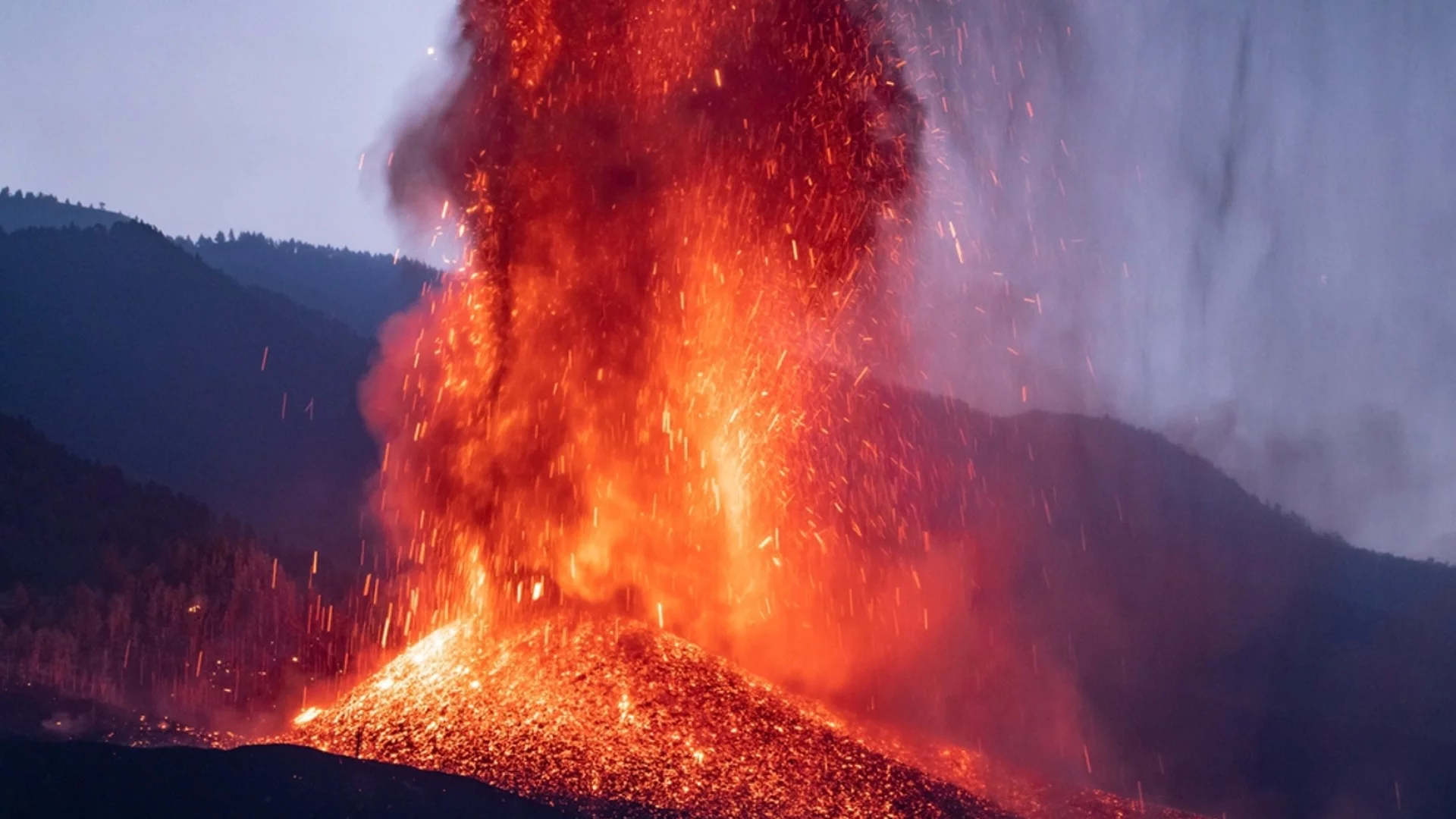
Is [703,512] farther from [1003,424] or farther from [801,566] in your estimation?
[1003,424]

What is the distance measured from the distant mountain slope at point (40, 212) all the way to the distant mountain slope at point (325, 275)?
12903 millimetres

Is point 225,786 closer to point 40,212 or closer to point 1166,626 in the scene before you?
point 1166,626

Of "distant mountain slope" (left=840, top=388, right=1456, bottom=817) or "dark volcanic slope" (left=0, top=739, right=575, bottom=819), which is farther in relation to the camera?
"distant mountain slope" (left=840, top=388, right=1456, bottom=817)

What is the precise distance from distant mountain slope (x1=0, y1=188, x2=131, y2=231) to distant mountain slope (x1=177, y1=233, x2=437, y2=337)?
12.9m

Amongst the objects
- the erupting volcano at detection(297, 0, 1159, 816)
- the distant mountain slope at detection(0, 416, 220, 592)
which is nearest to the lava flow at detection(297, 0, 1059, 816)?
the erupting volcano at detection(297, 0, 1159, 816)

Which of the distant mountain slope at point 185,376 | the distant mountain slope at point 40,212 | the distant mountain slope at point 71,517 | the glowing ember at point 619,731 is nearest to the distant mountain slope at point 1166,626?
the glowing ember at point 619,731

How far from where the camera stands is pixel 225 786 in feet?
30.7

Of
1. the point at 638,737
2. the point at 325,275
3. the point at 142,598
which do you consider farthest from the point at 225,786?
the point at 325,275

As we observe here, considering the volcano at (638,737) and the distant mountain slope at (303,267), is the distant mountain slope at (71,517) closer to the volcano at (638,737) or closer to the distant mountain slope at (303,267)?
the volcano at (638,737)

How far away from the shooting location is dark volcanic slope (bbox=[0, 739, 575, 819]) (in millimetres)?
9000

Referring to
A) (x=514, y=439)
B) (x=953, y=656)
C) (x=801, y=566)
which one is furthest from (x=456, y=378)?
(x=953, y=656)

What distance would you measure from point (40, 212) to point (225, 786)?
537 feet

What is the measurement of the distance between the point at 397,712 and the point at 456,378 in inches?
297

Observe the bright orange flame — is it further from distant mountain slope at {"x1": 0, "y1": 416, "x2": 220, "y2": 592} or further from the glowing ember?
A: distant mountain slope at {"x1": 0, "y1": 416, "x2": 220, "y2": 592}
